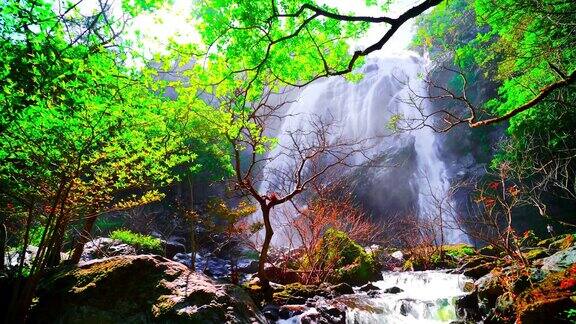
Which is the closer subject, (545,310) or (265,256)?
(545,310)

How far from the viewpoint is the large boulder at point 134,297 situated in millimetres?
4855

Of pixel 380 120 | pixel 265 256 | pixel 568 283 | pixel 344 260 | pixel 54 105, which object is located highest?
pixel 380 120

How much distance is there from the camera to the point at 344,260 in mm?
13625

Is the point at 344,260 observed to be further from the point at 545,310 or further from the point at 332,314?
the point at 545,310

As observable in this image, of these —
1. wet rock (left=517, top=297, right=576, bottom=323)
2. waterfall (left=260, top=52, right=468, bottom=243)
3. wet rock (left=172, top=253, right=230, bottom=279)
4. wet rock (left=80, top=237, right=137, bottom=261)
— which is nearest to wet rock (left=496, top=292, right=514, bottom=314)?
wet rock (left=517, top=297, right=576, bottom=323)

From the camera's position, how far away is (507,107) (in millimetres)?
11094

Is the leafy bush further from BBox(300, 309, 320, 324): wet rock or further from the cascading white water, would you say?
the cascading white water

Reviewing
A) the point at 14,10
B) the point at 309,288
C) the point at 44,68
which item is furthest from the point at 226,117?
the point at 309,288

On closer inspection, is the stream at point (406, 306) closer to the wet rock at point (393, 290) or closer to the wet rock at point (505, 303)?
the wet rock at point (393, 290)

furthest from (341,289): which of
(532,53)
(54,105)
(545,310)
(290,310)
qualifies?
(54,105)

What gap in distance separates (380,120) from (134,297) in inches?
1184

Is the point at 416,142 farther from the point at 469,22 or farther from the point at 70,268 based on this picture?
the point at 70,268

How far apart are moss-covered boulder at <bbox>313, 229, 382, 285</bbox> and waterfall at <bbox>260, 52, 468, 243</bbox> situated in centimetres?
1089

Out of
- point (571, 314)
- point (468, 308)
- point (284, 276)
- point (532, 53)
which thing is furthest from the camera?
point (284, 276)
